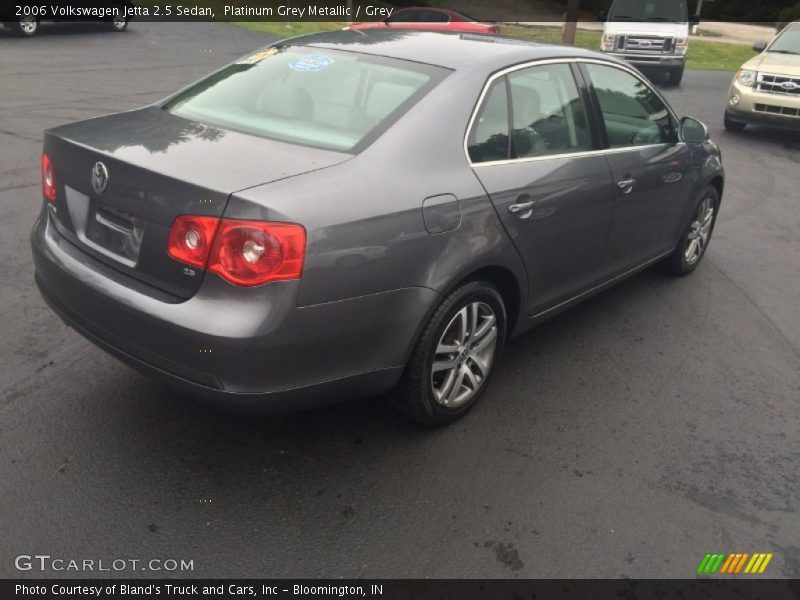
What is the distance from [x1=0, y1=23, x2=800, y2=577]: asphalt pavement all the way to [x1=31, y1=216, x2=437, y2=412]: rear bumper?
1.53 feet

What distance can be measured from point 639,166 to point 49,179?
3.10m

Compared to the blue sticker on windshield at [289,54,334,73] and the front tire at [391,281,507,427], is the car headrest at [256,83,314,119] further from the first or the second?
the front tire at [391,281,507,427]

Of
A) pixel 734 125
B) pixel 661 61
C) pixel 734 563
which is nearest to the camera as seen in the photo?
pixel 734 563

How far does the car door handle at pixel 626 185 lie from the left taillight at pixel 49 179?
111 inches

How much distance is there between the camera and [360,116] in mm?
3182

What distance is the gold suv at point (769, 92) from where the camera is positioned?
10375 mm

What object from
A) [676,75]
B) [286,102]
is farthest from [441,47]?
[676,75]

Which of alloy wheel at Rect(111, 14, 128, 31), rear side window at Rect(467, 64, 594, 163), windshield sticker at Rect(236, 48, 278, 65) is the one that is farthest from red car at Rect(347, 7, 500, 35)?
rear side window at Rect(467, 64, 594, 163)

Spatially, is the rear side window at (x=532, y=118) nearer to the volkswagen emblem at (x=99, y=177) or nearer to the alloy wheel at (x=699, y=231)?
the volkswagen emblem at (x=99, y=177)

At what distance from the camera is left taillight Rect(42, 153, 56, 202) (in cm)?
317

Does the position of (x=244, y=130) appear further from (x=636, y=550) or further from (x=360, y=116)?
(x=636, y=550)

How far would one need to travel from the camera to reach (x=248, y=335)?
8.37 ft

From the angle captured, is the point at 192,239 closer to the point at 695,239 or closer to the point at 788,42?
the point at 695,239
